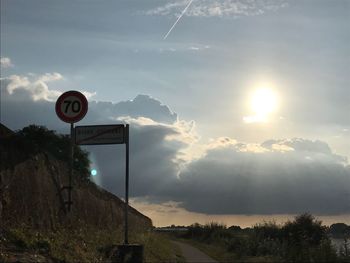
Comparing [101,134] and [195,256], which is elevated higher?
[101,134]

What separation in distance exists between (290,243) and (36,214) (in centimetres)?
1640

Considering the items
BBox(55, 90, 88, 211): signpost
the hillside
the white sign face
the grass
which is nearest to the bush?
the hillside

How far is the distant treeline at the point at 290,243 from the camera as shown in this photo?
19.5 m

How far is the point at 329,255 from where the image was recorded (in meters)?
18.9

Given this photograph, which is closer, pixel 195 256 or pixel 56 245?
pixel 56 245

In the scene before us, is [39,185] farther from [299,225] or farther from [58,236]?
[299,225]

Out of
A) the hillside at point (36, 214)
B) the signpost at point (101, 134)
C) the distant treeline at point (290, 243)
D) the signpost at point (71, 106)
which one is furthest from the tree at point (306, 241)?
the signpost at point (71, 106)

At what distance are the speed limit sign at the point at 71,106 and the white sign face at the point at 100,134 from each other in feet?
4.05

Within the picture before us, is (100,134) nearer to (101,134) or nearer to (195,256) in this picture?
(101,134)

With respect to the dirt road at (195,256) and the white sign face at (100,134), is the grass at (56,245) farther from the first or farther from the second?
the dirt road at (195,256)

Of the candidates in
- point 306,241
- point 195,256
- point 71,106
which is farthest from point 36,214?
point 306,241

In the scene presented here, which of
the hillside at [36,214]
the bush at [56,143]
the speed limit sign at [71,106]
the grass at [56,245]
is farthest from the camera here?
the bush at [56,143]

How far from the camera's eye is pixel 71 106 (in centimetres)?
1281

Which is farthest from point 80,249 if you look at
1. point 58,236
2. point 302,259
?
point 302,259
